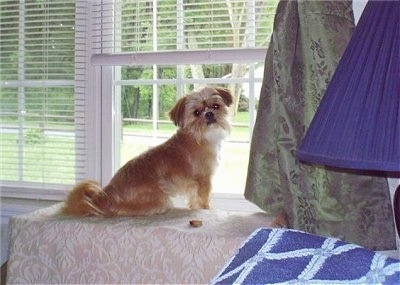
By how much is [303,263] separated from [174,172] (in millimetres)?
970

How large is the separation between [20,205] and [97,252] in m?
0.96

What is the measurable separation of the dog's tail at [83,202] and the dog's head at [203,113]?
16.3 inches

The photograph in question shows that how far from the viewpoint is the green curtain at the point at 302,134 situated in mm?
1412

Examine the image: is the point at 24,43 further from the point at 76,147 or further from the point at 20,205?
the point at 20,205

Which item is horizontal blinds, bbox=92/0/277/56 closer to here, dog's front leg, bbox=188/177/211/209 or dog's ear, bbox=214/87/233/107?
dog's ear, bbox=214/87/233/107

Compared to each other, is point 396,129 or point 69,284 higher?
point 396,129

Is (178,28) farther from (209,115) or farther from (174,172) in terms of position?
(174,172)

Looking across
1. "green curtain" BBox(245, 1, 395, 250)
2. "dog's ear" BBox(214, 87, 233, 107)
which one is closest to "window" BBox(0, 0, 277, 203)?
"dog's ear" BBox(214, 87, 233, 107)

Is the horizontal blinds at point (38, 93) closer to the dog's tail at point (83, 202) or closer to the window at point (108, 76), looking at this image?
the window at point (108, 76)

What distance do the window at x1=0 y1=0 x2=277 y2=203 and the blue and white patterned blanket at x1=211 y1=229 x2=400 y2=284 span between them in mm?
1143

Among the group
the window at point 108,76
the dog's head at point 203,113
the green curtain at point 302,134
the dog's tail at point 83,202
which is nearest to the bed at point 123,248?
the dog's tail at point 83,202

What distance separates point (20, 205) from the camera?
218 cm

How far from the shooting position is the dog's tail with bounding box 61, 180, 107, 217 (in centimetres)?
157

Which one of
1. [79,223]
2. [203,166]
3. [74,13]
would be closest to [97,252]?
[79,223]
